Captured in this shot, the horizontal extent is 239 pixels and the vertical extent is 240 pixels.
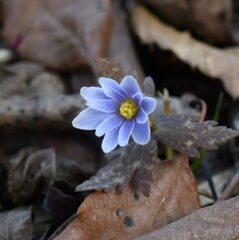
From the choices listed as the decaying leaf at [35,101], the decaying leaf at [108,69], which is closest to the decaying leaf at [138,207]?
the decaying leaf at [108,69]

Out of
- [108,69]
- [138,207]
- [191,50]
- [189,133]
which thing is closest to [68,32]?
[191,50]

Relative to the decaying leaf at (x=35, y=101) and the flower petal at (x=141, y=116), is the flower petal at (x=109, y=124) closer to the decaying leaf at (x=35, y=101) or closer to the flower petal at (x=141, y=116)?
the flower petal at (x=141, y=116)

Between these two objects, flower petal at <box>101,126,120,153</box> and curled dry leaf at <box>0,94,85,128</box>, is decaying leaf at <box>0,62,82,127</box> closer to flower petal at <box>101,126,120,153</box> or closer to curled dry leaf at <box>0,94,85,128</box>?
curled dry leaf at <box>0,94,85,128</box>

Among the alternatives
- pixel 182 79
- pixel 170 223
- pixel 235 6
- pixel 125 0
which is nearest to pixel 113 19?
pixel 125 0

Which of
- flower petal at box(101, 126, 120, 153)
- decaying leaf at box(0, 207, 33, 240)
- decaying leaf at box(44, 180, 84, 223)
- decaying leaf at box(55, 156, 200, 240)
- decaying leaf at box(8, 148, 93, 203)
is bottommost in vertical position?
decaying leaf at box(0, 207, 33, 240)

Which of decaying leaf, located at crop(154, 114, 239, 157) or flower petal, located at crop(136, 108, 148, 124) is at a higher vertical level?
flower petal, located at crop(136, 108, 148, 124)

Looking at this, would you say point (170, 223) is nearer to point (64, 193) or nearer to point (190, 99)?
point (64, 193)

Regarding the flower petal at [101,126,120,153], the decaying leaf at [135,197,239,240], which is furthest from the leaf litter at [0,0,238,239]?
the flower petal at [101,126,120,153]
